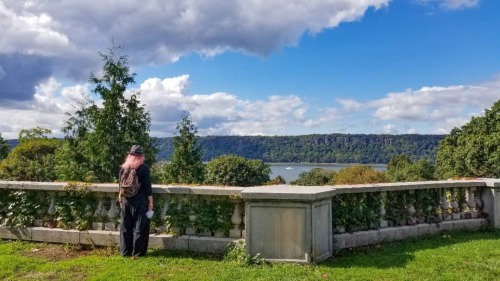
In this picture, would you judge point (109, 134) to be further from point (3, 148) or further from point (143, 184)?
point (3, 148)

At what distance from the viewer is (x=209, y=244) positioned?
21.6ft

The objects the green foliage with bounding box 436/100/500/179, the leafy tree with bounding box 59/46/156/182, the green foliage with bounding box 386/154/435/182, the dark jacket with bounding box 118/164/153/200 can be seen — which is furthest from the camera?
the green foliage with bounding box 386/154/435/182

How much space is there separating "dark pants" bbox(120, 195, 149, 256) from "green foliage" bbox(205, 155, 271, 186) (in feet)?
170

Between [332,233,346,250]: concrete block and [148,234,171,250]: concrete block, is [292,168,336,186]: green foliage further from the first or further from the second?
[148,234,171,250]: concrete block

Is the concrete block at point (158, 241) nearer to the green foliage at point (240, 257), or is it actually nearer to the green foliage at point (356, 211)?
the green foliage at point (240, 257)

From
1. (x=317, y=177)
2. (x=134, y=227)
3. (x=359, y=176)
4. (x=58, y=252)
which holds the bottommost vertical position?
(x=317, y=177)

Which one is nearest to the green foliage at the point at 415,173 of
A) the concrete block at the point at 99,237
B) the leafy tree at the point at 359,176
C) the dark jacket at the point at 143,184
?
the leafy tree at the point at 359,176

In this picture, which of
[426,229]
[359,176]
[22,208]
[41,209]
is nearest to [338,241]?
[426,229]

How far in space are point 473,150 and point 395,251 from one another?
36.8 m

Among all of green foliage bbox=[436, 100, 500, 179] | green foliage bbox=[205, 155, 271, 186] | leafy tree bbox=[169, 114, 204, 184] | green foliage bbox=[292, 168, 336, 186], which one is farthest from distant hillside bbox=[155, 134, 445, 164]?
leafy tree bbox=[169, 114, 204, 184]

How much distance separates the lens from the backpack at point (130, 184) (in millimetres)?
6406

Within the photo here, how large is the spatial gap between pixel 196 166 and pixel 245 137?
474 ft

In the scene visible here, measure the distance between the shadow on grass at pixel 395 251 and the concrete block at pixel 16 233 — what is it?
5.05m

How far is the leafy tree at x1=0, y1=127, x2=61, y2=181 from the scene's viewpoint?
83.6 feet
